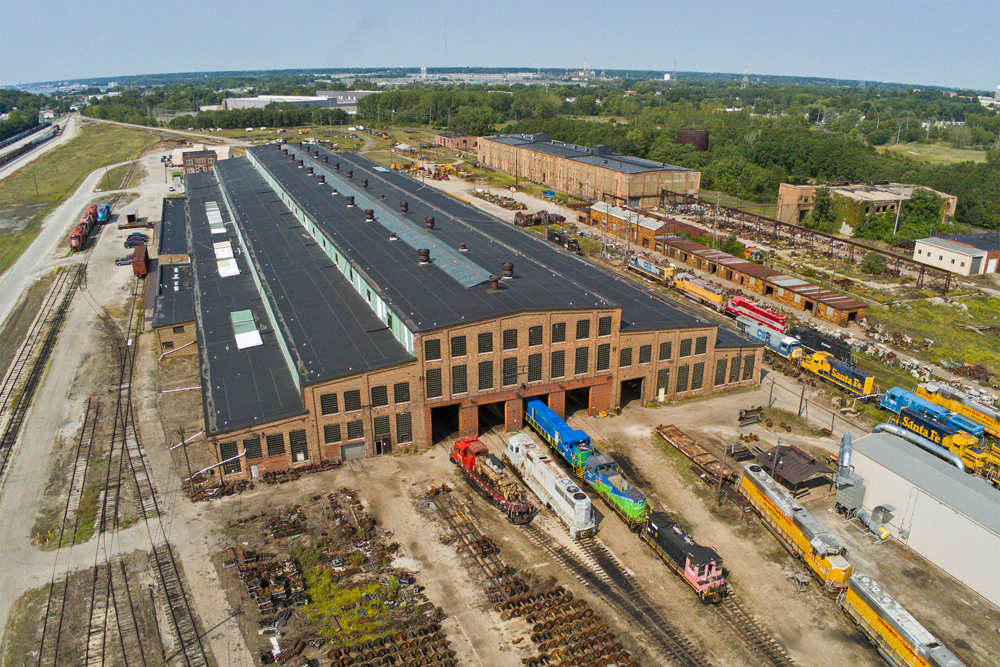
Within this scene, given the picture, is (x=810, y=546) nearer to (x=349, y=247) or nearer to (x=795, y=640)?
(x=795, y=640)

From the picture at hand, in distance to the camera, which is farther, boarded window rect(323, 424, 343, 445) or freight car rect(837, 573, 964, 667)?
boarded window rect(323, 424, 343, 445)

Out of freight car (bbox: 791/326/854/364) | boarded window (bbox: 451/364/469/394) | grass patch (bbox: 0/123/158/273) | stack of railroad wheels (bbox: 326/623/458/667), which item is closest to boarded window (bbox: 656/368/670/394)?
freight car (bbox: 791/326/854/364)

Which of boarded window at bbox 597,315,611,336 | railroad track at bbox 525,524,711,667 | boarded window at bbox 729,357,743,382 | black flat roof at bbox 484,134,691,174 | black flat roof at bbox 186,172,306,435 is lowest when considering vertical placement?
railroad track at bbox 525,524,711,667

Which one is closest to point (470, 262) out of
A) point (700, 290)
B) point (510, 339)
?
point (510, 339)

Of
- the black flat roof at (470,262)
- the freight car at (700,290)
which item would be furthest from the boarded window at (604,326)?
the freight car at (700,290)

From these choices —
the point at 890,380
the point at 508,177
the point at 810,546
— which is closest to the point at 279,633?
the point at 810,546

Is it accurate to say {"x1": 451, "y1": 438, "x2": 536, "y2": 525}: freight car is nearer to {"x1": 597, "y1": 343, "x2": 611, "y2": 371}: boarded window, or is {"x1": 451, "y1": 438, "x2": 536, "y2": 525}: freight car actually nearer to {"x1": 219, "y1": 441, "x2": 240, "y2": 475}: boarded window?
{"x1": 597, "y1": 343, "x2": 611, "y2": 371}: boarded window

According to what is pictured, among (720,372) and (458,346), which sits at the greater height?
(458,346)

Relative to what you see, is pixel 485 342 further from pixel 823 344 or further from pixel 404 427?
pixel 823 344
